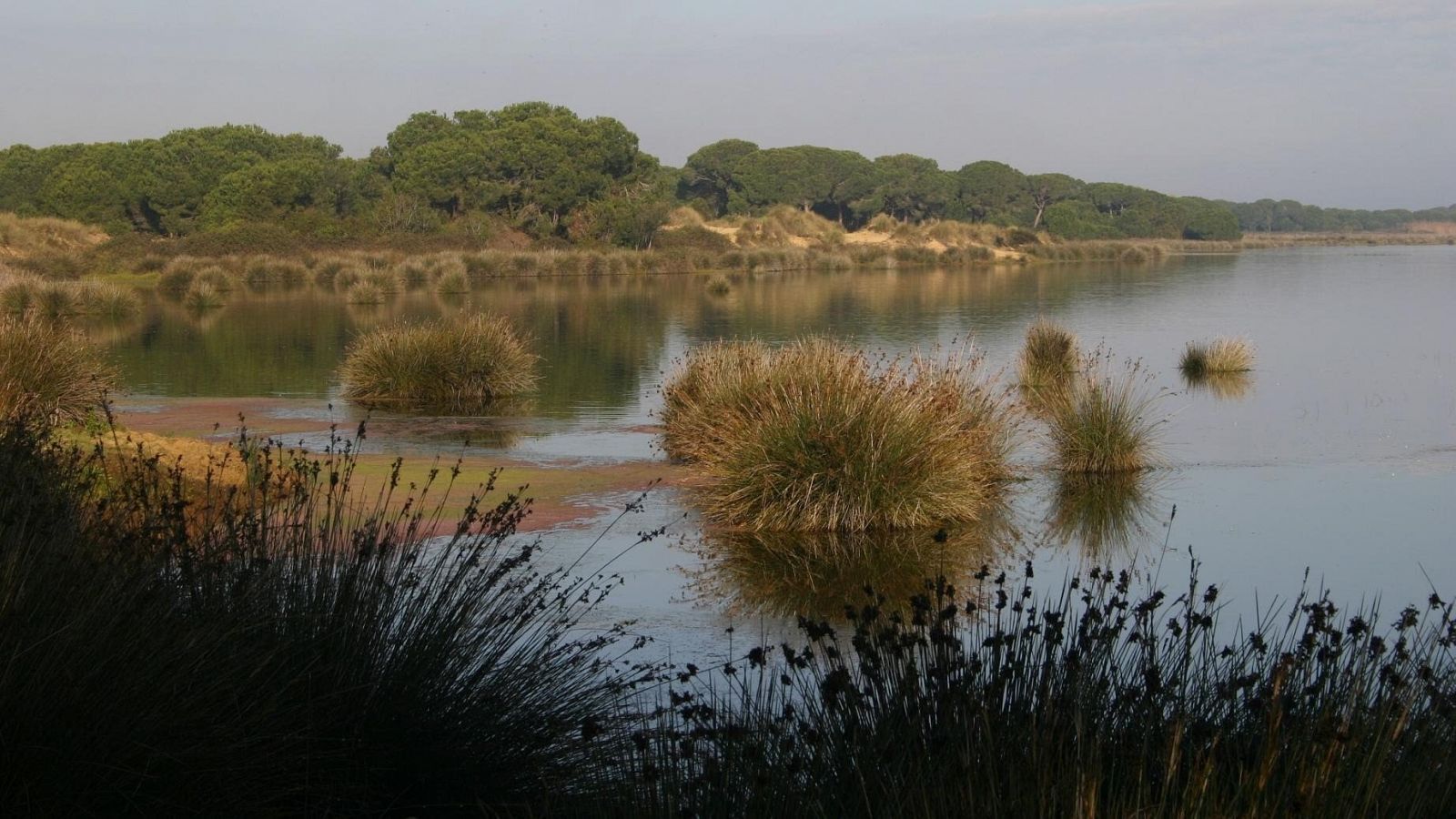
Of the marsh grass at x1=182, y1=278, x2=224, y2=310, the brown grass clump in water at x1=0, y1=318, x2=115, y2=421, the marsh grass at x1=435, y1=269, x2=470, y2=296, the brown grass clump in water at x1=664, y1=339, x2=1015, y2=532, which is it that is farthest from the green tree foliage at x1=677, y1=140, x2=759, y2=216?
the brown grass clump in water at x1=664, y1=339, x2=1015, y2=532

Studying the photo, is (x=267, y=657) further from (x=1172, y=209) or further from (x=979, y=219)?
(x=1172, y=209)

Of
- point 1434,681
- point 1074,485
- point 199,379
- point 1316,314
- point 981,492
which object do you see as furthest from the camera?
point 1316,314

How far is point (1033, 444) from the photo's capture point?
15.2m

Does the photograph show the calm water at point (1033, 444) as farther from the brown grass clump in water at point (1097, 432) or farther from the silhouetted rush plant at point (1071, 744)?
the silhouetted rush plant at point (1071, 744)

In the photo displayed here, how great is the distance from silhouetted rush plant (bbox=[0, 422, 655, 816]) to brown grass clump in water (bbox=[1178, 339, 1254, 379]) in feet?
64.2

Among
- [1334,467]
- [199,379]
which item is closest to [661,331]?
[199,379]

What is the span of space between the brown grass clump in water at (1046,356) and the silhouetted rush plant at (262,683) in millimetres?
15811

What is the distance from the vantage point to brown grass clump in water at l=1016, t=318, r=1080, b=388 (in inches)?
796

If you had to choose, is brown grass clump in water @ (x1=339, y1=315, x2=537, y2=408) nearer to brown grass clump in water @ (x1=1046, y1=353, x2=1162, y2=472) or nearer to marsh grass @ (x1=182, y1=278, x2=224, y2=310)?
brown grass clump in water @ (x1=1046, y1=353, x2=1162, y2=472)

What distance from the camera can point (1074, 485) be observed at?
13.1 m

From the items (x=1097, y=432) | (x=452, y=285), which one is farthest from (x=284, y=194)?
(x=1097, y=432)

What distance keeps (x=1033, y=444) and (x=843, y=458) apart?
493 cm

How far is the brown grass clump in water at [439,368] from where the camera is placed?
19312 millimetres

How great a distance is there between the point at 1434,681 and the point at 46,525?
159 inches
